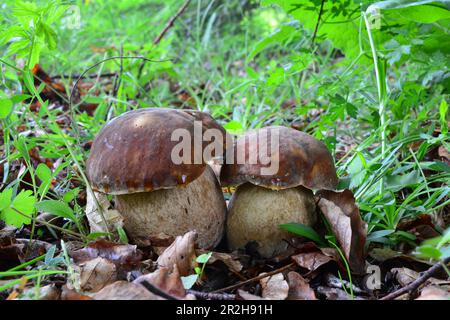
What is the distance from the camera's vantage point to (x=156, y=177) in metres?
1.48

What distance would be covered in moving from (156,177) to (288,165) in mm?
445

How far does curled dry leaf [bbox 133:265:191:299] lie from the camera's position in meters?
1.25

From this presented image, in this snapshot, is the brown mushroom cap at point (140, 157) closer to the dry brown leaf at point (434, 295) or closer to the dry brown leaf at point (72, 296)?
the dry brown leaf at point (72, 296)

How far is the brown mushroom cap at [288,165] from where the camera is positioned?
1555mm

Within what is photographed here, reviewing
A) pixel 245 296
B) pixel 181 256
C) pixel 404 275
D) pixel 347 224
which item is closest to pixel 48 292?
pixel 181 256

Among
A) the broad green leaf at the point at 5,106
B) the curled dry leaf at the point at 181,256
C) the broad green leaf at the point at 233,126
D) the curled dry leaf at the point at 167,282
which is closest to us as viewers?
the curled dry leaf at the point at 167,282

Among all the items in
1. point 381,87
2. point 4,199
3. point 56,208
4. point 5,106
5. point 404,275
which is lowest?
point 404,275

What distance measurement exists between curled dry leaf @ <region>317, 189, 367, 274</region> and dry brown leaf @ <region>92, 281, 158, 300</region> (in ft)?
2.23

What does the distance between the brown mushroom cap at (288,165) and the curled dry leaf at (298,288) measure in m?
0.30

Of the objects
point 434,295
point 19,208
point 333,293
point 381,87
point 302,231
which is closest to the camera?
point 434,295

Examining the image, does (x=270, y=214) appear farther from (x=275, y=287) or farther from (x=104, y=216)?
(x=104, y=216)

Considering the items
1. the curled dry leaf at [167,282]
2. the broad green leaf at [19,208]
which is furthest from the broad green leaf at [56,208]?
the curled dry leaf at [167,282]

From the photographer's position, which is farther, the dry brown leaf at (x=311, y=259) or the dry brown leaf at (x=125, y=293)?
the dry brown leaf at (x=311, y=259)

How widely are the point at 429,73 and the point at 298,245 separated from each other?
3.63 feet
